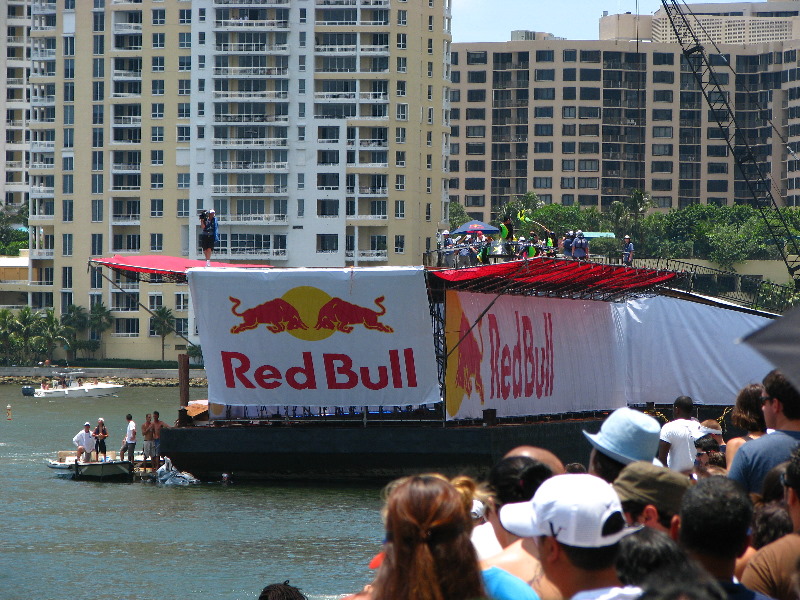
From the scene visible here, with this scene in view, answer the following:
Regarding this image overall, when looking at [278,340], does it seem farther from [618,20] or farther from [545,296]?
[618,20]

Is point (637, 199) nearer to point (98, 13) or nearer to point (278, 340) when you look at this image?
point (98, 13)

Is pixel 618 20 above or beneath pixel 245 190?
above

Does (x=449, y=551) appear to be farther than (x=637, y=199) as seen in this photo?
No

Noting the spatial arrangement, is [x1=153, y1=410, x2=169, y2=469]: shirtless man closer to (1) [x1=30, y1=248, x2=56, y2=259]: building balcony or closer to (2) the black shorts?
(2) the black shorts

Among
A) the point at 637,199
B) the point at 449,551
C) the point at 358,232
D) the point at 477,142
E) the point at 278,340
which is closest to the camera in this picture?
the point at 449,551

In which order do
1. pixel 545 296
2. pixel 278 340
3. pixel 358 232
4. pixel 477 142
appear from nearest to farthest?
pixel 278 340 → pixel 545 296 → pixel 358 232 → pixel 477 142

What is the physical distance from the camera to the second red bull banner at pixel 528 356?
35.9 m

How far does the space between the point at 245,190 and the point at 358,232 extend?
10.4 metres

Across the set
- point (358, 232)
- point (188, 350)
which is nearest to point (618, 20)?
point (358, 232)

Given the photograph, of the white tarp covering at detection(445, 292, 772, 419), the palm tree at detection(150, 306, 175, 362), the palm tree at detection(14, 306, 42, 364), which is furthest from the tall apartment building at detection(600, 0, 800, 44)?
the white tarp covering at detection(445, 292, 772, 419)

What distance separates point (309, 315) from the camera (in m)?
34.6

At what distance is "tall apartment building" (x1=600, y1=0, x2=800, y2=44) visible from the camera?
543 feet

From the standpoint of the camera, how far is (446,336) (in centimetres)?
3538

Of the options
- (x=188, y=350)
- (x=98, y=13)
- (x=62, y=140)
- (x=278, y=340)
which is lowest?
(x=188, y=350)
